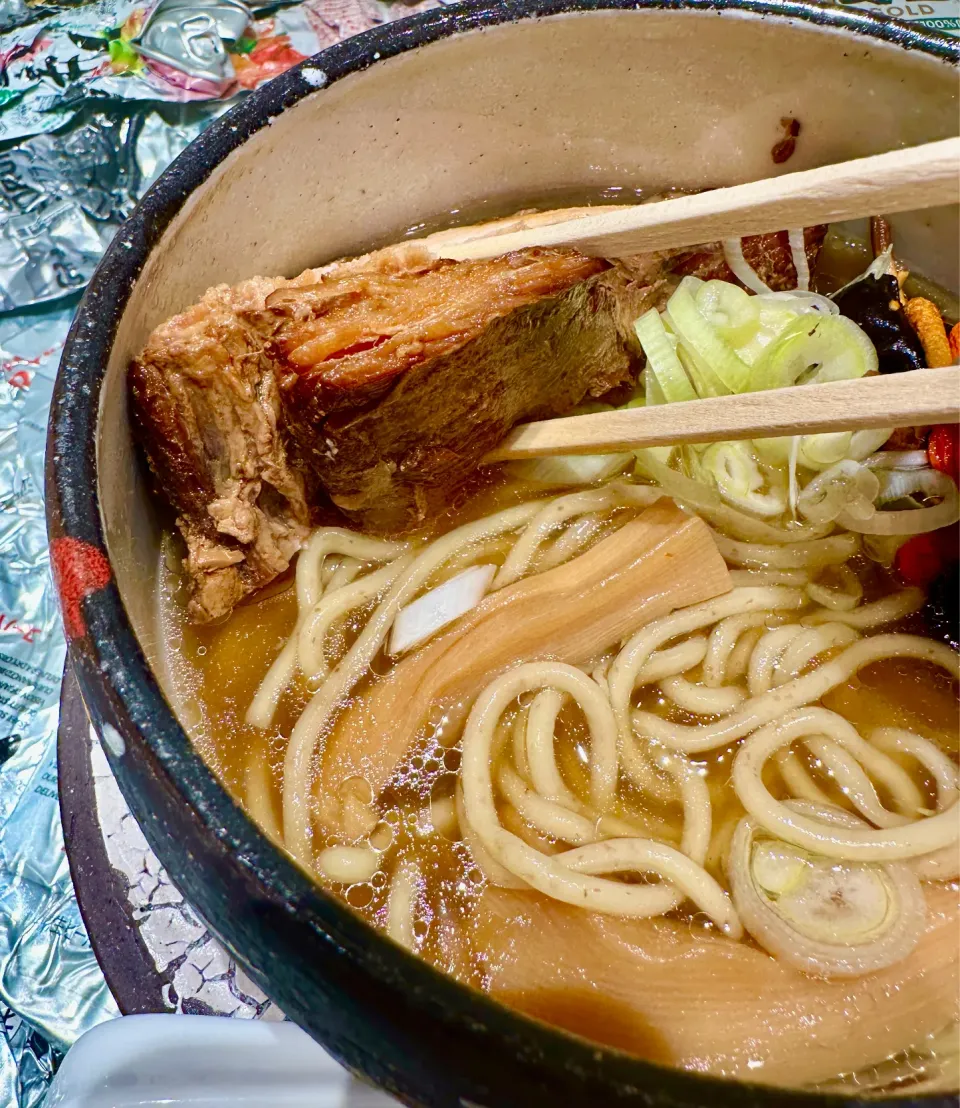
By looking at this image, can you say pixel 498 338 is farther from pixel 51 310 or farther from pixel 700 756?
pixel 51 310

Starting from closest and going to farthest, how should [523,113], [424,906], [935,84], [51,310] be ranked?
1. [424,906]
2. [935,84]
3. [523,113]
4. [51,310]

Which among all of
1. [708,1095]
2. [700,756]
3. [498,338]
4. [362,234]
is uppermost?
[362,234]

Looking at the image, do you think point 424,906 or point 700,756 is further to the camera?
point 700,756

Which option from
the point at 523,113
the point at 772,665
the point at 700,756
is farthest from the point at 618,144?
the point at 700,756

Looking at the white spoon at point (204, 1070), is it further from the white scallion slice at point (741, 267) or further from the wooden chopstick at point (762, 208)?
the white scallion slice at point (741, 267)

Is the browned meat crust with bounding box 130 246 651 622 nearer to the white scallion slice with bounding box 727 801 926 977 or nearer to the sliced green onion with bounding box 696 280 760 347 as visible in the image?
the sliced green onion with bounding box 696 280 760 347

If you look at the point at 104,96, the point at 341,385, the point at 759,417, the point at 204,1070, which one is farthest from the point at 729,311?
the point at 104,96

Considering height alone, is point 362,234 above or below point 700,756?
above
